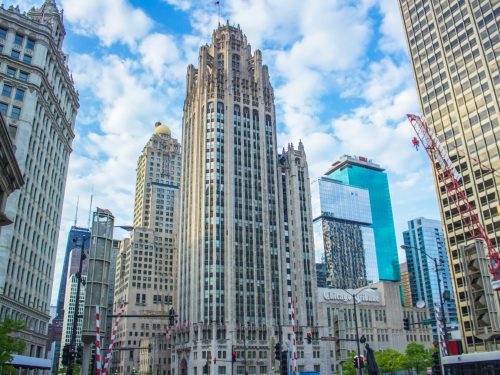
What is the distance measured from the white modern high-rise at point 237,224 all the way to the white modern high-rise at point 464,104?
42.4 metres

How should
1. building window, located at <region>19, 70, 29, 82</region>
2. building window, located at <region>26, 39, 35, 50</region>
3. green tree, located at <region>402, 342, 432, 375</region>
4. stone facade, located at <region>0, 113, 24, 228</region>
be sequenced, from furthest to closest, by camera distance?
green tree, located at <region>402, 342, 432, 375</region> → building window, located at <region>26, 39, 35, 50</region> → building window, located at <region>19, 70, 29, 82</region> → stone facade, located at <region>0, 113, 24, 228</region>

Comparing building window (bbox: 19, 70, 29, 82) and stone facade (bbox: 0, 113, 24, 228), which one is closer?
stone facade (bbox: 0, 113, 24, 228)

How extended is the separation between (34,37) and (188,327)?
257 feet

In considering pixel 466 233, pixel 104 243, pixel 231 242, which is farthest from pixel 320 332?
pixel 104 243

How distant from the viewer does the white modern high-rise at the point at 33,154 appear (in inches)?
2440

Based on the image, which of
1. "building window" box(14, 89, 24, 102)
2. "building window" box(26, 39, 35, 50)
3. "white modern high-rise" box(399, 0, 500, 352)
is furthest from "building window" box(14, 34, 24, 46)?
"white modern high-rise" box(399, 0, 500, 352)

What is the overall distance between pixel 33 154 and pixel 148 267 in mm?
116730

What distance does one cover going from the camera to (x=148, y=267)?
586 ft

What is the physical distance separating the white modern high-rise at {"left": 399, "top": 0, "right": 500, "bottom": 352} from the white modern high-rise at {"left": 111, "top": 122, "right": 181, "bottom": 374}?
93.4 meters

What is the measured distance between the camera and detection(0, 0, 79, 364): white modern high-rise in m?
62.0

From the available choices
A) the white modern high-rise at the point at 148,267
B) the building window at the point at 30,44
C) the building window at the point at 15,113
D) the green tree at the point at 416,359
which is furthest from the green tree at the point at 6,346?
the white modern high-rise at the point at 148,267

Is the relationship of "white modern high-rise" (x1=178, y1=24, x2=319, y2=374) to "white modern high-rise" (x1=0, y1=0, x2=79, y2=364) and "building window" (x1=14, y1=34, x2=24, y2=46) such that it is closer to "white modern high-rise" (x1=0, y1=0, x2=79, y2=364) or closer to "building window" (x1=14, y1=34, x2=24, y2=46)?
"white modern high-rise" (x1=0, y1=0, x2=79, y2=364)

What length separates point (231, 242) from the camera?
121938mm

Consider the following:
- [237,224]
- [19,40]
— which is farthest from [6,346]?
[237,224]
